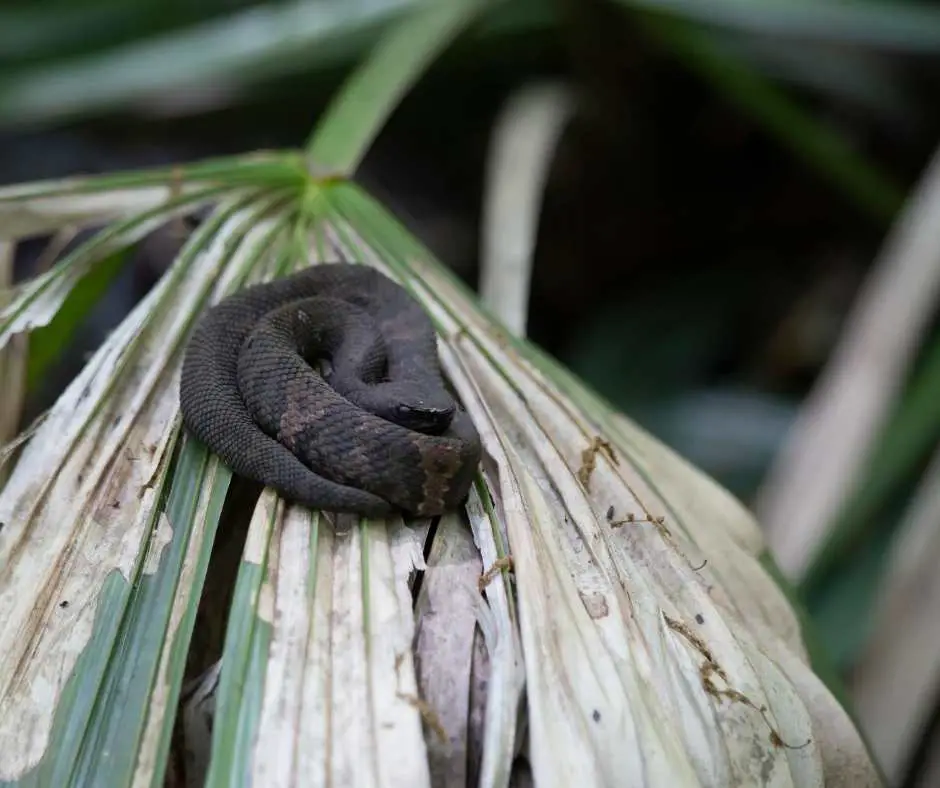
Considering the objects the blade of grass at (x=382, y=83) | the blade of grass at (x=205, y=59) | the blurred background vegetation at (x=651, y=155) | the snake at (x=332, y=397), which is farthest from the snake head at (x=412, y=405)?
the blade of grass at (x=205, y=59)

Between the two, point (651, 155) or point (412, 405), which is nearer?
point (412, 405)

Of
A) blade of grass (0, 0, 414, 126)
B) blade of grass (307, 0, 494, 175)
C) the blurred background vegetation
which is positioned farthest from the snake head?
blade of grass (0, 0, 414, 126)

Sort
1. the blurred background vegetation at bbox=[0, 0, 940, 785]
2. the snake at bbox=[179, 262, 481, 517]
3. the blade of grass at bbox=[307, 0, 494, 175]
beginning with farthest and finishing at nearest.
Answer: the blurred background vegetation at bbox=[0, 0, 940, 785], the blade of grass at bbox=[307, 0, 494, 175], the snake at bbox=[179, 262, 481, 517]

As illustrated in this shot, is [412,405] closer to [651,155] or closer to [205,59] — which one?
[205,59]

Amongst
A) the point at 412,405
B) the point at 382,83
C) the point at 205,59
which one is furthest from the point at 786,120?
the point at 412,405

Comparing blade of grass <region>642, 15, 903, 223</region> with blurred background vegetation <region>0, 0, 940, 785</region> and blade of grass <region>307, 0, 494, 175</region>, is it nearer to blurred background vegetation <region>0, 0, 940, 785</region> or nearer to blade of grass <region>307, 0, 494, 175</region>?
blurred background vegetation <region>0, 0, 940, 785</region>

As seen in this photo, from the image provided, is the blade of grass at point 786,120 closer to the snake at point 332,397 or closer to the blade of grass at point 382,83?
the blade of grass at point 382,83
